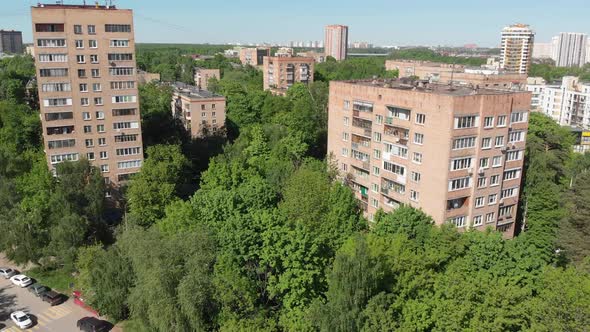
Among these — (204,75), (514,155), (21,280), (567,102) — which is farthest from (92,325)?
(204,75)

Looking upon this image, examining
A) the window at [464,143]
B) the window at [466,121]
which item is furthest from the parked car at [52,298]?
the window at [466,121]

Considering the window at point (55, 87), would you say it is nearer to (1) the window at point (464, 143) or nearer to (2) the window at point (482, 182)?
(1) the window at point (464, 143)

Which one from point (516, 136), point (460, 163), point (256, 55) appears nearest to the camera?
point (460, 163)

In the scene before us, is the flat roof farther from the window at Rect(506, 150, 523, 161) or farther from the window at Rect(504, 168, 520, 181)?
the window at Rect(504, 168, 520, 181)

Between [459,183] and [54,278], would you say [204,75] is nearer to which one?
[54,278]

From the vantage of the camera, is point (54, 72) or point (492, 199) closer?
point (492, 199)

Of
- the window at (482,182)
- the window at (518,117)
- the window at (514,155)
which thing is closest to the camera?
the window at (482,182)

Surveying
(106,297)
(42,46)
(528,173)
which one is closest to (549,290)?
(528,173)
